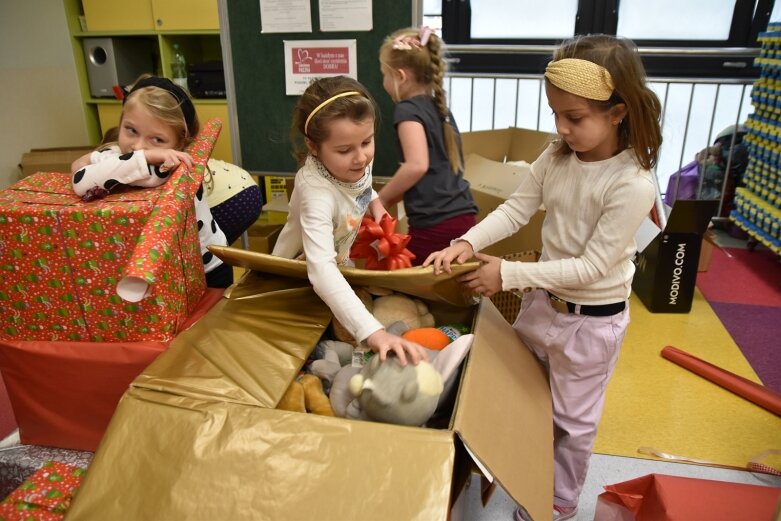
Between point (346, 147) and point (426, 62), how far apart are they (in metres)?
0.81

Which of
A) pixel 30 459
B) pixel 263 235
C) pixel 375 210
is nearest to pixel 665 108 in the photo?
pixel 263 235

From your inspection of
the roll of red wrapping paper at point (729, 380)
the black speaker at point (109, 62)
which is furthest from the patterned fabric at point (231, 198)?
the black speaker at point (109, 62)

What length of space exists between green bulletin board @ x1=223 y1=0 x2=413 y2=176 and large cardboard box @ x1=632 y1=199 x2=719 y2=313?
3.77 ft

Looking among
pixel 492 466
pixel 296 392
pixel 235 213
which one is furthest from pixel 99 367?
pixel 492 466

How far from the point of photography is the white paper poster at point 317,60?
2195 mm

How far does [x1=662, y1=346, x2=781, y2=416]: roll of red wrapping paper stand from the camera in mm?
1828

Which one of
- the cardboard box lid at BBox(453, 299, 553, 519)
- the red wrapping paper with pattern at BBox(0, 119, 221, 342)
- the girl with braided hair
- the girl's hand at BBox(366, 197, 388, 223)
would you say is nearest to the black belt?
the cardboard box lid at BBox(453, 299, 553, 519)

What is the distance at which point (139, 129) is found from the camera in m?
1.28

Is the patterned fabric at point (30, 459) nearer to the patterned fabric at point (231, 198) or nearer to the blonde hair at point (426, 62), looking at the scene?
the patterned fabric at point (231, 198)

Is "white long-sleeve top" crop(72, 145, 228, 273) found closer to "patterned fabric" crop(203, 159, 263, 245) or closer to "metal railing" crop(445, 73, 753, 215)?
"patterned fabric" crop(203, 159, 263, 245)

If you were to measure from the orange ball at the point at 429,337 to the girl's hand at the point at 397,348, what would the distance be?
0.47 feet

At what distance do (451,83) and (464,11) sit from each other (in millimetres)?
465

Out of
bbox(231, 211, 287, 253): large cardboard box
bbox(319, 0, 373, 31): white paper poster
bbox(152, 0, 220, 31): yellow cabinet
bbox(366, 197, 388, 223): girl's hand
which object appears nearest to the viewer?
bbox(366, 197, 388, 223): girl's hand

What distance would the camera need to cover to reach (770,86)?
2787 millimetres
